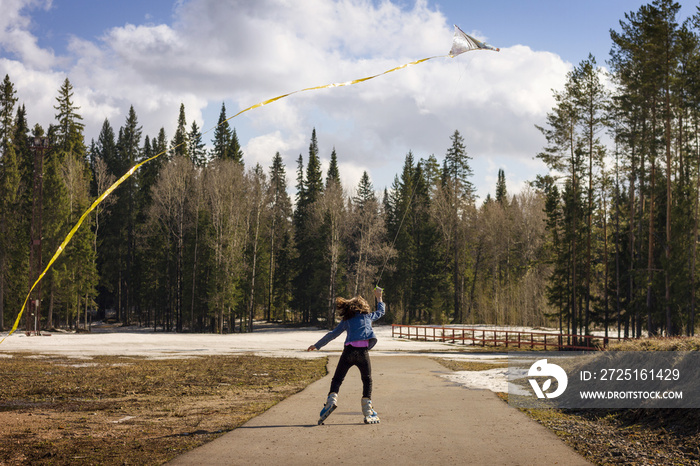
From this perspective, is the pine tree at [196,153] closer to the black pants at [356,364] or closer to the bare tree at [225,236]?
the bare tree at [225,236]

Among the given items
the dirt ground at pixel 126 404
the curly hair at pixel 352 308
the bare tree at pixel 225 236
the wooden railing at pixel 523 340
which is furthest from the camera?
the bare tree at pixel 225 236

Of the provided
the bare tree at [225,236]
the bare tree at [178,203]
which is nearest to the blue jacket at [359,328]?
the bare tree at [225,236]

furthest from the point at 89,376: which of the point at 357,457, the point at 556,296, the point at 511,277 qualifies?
the point at 511,277

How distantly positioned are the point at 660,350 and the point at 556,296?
35.0 m

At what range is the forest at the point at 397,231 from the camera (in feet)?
113

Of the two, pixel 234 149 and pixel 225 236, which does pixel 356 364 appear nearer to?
pixel 225 236

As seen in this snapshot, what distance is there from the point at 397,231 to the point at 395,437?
40602mm

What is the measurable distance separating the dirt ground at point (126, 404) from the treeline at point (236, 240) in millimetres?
27804

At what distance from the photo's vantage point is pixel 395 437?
25.1 feet

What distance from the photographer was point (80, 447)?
23.4ft

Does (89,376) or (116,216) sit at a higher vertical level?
(116,216)

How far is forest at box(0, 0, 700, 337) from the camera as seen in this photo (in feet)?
113

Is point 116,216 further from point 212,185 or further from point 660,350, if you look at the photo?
point 660,350

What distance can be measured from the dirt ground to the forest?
412 inches
